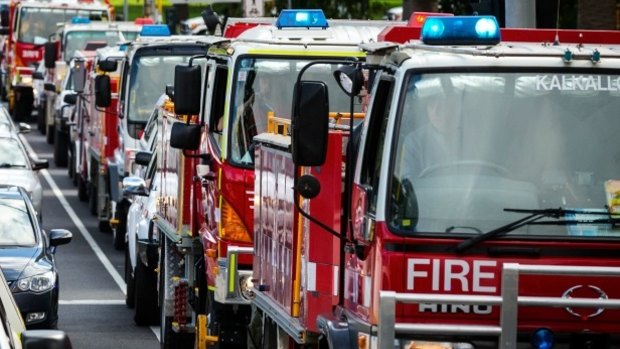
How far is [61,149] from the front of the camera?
129 ft

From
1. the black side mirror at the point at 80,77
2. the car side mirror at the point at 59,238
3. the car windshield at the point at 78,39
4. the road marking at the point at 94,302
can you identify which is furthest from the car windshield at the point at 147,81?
the car windshield at the point at 78,39

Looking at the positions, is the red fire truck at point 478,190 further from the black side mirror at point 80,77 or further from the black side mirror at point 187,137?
the black side mirror at point 80,77

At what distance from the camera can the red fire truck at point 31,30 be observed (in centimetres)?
4862

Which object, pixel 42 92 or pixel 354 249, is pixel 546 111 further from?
pixel 42 92

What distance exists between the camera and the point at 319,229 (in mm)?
9617

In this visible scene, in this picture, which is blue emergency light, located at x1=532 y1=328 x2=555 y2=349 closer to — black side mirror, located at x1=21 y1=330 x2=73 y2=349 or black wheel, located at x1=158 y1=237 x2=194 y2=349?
black side mirror, located at x1=21 y1=330 x2=73 y2=349

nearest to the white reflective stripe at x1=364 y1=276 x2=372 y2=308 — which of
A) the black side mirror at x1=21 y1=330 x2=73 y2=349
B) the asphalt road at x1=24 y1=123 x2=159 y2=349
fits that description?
the black side mirror at x1=21 y1=330 x2=73 y2=349

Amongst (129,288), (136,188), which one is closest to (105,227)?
(129,288)

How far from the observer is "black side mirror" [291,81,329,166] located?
852 centimetres

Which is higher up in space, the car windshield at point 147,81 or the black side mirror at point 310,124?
the black side mirror at point 310,124

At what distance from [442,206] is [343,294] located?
4.06 feet

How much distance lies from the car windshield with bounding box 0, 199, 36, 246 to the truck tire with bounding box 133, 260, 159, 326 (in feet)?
4.23

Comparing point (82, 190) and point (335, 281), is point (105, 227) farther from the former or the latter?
point (335, 281)

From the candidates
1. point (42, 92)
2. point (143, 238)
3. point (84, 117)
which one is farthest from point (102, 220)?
point (42, 92)
